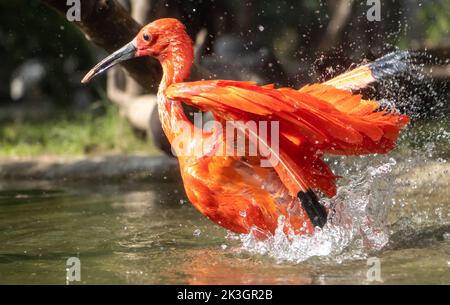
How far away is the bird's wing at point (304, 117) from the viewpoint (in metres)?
4.59

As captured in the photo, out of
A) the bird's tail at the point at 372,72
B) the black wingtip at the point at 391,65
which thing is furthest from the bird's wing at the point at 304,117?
the black wingtip at the point at 391,65

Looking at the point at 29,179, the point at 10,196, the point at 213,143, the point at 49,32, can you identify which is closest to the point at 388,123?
the point at 213,143

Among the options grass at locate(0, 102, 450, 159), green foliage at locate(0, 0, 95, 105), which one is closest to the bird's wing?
grass at locate(0, 102, 450, 159)

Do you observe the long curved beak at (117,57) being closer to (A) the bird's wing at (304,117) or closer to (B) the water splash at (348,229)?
(A) the bird's wing at (304,117)

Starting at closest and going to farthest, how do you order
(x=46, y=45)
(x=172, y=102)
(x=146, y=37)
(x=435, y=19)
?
(x=172, y=102), (x=146, y=37), (x=435, y=19), (x=46, y=45)

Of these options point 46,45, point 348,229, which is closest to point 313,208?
point 348,229

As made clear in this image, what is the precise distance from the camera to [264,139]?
472cm

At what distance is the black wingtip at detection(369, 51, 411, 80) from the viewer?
214 inches

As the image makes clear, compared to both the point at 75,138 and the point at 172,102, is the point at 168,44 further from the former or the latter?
the point at 75,138

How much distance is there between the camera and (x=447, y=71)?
8.01 m

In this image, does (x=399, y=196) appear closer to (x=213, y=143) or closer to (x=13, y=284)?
(x=213, y=143)

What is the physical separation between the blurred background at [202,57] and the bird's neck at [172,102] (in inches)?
33.3

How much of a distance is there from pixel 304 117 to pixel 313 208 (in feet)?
1.56

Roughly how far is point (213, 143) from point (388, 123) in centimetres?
97
